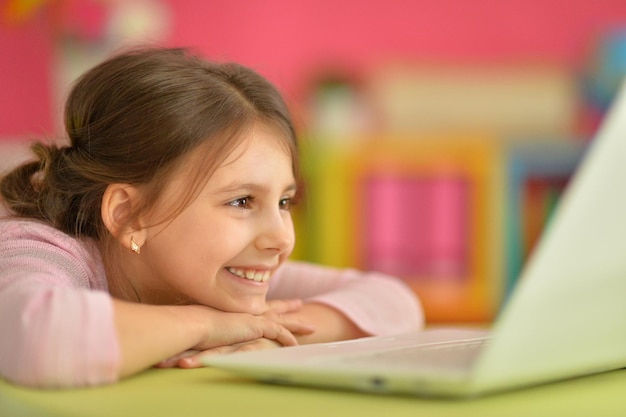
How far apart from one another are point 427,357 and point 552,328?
14 centimetres

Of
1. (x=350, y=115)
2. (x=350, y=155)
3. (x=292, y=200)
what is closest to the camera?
(x=292, y=200)

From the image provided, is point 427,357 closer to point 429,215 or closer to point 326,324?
point 326,324

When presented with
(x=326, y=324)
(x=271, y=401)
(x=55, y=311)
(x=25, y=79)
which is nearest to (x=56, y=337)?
(x=55, y=311)

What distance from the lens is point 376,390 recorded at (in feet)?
1.88

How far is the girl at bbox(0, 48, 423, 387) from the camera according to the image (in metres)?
0.91

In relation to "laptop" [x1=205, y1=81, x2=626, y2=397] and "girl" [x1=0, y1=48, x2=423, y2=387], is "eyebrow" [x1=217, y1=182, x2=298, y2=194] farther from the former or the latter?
"laptop" [x1=205, y1=81, x2=626, y2=397]

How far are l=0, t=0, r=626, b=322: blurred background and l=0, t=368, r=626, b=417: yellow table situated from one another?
2034 mm

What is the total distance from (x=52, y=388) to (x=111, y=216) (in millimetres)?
352

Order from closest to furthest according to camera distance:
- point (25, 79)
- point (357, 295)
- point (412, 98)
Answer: point (357, 295) < point (25, 79) < point (412, 98)

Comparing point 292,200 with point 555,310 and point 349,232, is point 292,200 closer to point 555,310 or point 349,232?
point 555,310

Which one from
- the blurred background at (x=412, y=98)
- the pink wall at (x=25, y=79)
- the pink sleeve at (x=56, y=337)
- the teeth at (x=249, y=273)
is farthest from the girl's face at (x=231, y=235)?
the pink wall at (x=25, y=79)

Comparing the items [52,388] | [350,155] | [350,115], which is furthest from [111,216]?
[350,115]

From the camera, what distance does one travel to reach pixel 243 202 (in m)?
0.96

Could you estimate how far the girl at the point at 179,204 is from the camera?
2.97 ft
